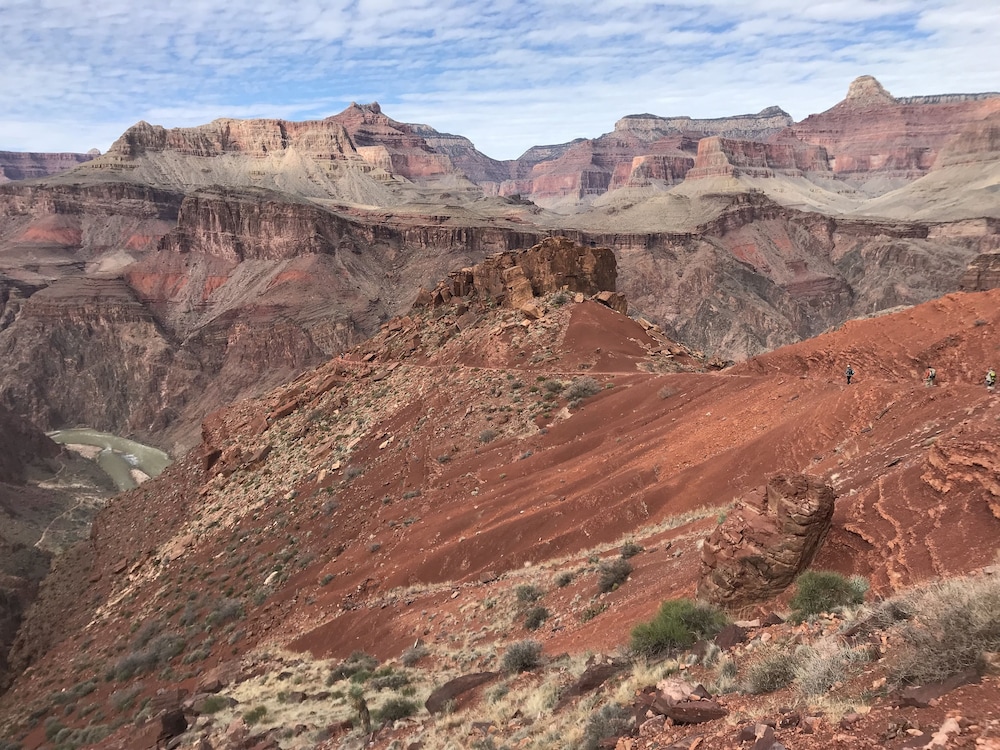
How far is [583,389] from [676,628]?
18.3 m

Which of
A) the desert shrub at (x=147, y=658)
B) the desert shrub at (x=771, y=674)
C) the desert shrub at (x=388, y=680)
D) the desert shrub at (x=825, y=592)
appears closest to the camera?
the desert shrub at (x=771, y=674)

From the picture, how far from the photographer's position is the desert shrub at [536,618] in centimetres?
1378

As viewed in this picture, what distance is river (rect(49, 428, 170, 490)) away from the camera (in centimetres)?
8250

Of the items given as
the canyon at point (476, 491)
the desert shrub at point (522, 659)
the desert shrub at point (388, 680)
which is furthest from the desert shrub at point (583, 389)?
the desert shrub at point (522, 659)

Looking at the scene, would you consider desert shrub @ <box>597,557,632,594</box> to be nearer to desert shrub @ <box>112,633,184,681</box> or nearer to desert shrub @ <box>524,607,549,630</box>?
desert shrub @ <box>524,607,549,630</box>

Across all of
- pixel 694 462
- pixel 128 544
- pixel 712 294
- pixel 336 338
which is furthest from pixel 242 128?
pixel 694 462

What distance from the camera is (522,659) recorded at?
37.7 feet

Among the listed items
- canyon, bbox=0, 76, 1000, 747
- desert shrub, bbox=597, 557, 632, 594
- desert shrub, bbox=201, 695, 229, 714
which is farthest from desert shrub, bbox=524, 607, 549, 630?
desert shrub, bbox=201, 695, 229, 714

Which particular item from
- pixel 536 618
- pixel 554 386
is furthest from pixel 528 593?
pixel 554 386

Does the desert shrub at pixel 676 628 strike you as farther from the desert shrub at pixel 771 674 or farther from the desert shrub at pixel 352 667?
the desert shrub at pixel 352 667

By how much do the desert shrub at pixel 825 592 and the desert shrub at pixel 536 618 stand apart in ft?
18.8

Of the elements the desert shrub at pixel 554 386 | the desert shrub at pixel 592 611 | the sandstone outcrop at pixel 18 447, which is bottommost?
the sandstone outcrop at pixel 18 447

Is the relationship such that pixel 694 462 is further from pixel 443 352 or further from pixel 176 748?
pixel 443 352

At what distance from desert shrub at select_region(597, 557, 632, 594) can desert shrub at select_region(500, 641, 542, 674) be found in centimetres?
248
